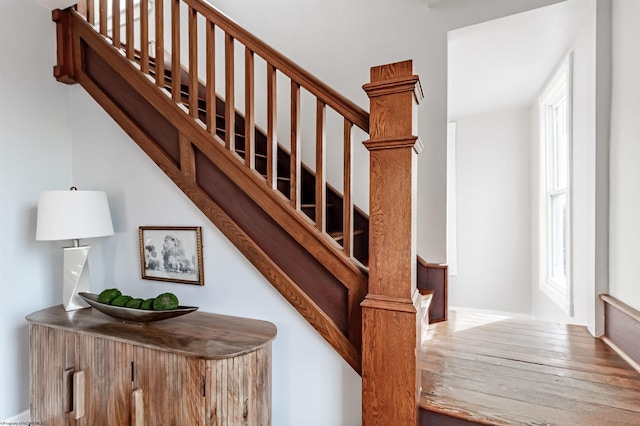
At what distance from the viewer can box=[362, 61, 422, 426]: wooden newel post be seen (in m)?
1.24

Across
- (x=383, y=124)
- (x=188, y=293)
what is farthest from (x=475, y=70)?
(x=188, y=293)

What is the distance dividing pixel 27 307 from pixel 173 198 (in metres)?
1.18

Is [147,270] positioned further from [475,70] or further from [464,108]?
[464,108]

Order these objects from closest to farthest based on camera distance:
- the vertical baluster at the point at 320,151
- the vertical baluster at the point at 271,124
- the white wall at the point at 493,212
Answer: the vertical baluster at the point at 320,151, the vertical baluster at the point at 271,124, the white wall at the point at 493,212

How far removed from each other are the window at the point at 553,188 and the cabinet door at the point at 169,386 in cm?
263

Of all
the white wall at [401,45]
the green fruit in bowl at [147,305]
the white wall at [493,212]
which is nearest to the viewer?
the green fruit in bowl at [147,305]

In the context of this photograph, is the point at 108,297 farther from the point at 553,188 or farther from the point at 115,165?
the point at 553,188

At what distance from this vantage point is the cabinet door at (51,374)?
161 cm

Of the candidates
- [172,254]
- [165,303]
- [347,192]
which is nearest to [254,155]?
[347,192]

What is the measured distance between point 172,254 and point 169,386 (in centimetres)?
71

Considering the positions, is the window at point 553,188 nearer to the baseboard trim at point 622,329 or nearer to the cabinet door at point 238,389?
the baseboard trim at point 622,329

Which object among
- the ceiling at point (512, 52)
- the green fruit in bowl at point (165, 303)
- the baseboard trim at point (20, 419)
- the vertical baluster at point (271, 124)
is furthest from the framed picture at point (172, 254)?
the ceiling at point (512, 52)

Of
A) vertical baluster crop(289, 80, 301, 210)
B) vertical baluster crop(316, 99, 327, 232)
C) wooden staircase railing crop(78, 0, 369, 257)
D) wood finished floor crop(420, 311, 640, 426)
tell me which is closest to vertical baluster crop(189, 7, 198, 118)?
wooden staircase railing crop(78, 0, 369, 257)

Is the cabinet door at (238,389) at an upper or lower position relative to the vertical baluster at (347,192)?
lower
